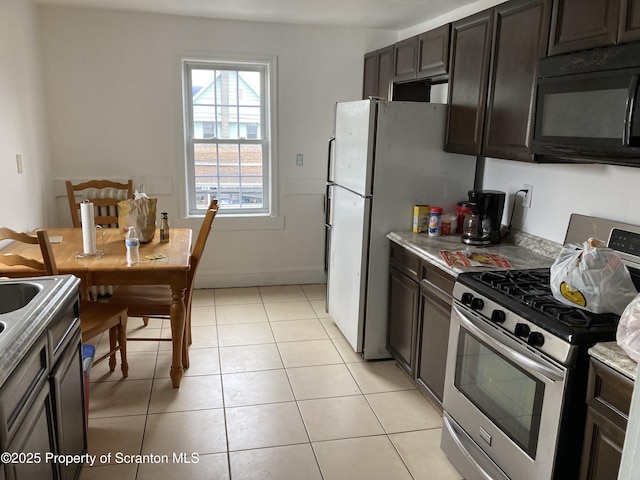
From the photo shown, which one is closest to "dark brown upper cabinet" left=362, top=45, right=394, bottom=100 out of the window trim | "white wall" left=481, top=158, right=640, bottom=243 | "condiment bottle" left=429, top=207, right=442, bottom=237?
the window trim

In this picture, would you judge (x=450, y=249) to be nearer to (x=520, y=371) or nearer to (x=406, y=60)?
(x=520, y=371)

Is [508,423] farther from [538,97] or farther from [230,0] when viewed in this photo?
[230,0]

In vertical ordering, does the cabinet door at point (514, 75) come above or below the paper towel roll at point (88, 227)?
above

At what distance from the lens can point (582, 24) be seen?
6.61 feet

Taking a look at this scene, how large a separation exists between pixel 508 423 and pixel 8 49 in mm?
3577

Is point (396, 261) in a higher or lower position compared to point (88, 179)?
lower

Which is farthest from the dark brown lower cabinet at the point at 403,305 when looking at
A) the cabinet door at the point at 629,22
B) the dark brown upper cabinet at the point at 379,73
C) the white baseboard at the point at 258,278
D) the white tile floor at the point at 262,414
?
the white baseboard at the point at 258,278

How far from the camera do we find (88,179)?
423cm

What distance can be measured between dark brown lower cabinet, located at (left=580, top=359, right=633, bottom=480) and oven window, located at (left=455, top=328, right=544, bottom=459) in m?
0.17

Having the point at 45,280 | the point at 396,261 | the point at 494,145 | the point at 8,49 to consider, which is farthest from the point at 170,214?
the point at 494,145

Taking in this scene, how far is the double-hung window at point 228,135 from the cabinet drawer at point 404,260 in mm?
1859

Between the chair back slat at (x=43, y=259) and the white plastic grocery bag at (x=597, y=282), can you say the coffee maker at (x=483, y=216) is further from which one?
the chair back slat at (x=43, y=259)

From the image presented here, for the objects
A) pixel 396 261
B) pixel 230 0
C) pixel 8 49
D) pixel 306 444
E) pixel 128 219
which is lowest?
pixel 306 444

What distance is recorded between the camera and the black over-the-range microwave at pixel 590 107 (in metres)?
1.72
